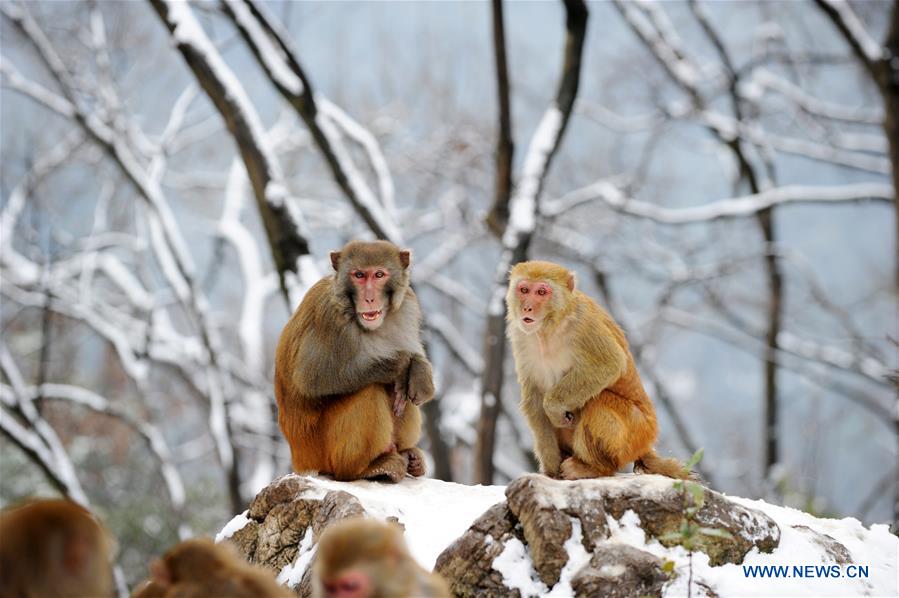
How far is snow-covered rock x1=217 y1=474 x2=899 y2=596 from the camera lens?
371 centimetres

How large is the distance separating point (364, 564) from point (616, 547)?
131 cm

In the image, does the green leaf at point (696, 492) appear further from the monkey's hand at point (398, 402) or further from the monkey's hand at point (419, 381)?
the monkey's hand at point (398, 402)

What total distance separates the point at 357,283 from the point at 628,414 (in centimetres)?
135

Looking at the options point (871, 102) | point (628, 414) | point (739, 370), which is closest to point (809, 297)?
point (871, 102)

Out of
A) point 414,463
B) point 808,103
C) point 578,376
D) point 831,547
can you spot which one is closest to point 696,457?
point 831,547

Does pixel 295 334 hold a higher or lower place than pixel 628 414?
higher

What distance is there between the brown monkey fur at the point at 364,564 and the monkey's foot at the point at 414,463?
232 cm

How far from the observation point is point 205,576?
2912mm

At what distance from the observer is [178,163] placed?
1877 centimetres

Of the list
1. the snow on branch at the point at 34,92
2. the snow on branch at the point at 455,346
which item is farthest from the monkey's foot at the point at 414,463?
the snow on branch at the point at 34,92

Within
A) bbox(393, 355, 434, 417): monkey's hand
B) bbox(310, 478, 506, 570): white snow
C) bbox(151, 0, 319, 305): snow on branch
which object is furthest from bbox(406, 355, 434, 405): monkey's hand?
bbox(151, 0, 319, 305): snow on branch

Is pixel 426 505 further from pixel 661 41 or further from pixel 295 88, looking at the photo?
pixel 661 41

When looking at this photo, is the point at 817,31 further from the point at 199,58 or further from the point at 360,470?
the point at 360,470

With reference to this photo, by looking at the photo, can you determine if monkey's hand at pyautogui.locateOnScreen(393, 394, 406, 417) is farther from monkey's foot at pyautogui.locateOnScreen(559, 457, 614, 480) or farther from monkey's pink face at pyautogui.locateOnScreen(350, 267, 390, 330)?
monkey's foot at pyautogui.locateOnScreen(559, 457, 614, 480)
